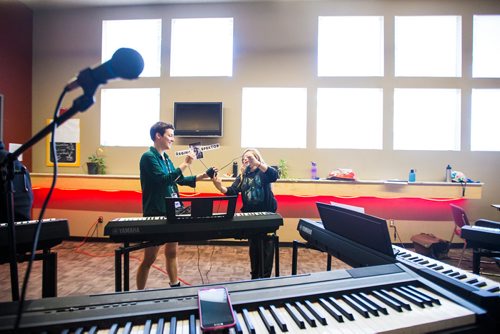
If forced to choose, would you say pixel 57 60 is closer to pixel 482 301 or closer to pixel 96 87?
pixel 96 87

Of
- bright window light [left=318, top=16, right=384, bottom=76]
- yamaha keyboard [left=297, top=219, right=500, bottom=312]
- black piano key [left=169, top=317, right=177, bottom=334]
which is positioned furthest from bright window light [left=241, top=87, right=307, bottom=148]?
black piano key [left=169, top=317, right=177, bottom=334]

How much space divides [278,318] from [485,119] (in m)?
5.54

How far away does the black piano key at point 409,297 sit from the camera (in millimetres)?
722

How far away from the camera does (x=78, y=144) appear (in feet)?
14.6

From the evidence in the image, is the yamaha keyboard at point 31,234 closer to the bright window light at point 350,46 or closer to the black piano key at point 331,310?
the black piano key at point 331,310

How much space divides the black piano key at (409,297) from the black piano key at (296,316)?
37 centimetres

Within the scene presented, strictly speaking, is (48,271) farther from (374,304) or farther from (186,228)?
(374,304)

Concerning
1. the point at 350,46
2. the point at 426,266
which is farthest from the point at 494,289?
the point at 350,46

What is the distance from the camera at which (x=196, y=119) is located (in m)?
4.20

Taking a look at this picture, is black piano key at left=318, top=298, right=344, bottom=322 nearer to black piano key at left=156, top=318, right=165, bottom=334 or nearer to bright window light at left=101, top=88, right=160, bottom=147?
black piano key at left=156, top=318, right=165, bottom=334

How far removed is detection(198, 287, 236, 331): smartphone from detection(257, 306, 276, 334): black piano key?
96mm

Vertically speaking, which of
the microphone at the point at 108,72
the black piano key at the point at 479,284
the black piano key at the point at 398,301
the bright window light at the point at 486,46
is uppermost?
the bright window light at the point at 486,46

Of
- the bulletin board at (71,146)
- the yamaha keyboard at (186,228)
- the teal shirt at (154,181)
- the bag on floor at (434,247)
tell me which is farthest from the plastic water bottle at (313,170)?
the bulletin board at (71,146)

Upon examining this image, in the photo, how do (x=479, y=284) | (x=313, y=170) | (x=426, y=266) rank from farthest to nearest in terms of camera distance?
(x=313, y=170), (x=426, y=266), (x=479, y=284)
